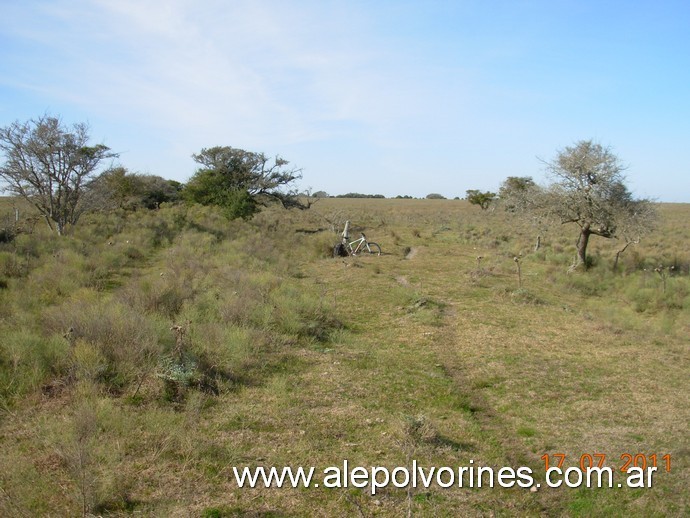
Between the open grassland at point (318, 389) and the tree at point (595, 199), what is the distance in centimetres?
265

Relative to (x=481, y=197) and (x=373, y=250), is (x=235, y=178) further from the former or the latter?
(x=481, y=197)

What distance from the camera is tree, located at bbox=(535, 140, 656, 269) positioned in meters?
15.5

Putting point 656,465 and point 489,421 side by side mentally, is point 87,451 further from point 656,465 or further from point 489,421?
point 656,465

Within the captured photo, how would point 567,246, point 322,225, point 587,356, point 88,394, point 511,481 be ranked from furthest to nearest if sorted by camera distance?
point 322,225
point 567,246
point 587,356
point 88,394
point 511,481

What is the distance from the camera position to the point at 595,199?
51.7 feet

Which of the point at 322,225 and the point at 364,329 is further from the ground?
the point at 322,225

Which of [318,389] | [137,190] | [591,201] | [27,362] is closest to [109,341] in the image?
[27,362]

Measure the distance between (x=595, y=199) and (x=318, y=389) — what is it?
42.0 feet

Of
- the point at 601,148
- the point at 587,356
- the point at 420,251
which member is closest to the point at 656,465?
the point at 587,356

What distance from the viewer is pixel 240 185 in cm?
2922

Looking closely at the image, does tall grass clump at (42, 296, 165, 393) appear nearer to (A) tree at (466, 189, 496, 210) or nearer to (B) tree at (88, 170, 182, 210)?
(B) tree at (88, 170, 182, 210)

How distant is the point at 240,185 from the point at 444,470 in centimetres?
2619
